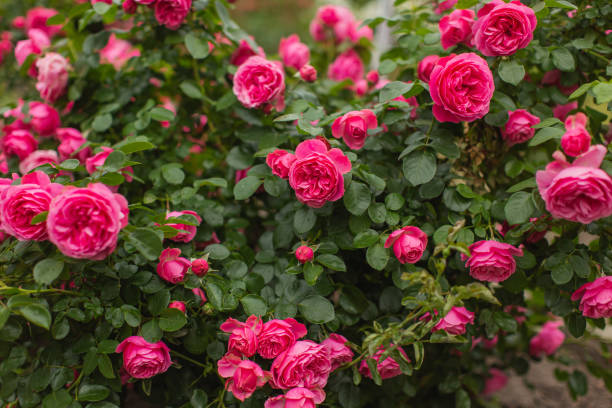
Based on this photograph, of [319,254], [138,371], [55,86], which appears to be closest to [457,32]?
[319,254]

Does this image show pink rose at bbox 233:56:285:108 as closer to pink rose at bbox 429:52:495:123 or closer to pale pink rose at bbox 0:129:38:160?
pink rose at bbox 429:52:495:123

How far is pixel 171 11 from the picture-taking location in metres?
1.06

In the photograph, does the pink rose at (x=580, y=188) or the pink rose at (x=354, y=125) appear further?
the pink rose at (x=354, y=125)

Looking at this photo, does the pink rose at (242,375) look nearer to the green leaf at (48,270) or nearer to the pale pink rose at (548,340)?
the green leaf at (48,270)

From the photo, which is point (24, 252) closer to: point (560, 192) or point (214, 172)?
point (214, 172)

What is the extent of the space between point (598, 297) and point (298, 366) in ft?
1.87

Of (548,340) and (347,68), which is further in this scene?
(347,68)

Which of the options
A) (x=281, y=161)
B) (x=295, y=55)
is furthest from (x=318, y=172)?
(x=295, y=55)

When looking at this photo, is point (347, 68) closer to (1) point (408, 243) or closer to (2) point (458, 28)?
(2) point (458, 28)

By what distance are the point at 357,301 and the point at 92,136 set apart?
85 centimetres

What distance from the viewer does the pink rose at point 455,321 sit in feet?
2.74

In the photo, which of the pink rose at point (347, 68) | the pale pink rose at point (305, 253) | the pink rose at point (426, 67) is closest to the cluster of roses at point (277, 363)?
the pale pink rose at point (305, 253)

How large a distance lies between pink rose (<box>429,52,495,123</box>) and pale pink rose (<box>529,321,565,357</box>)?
90cm

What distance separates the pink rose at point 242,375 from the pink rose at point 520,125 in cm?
74
